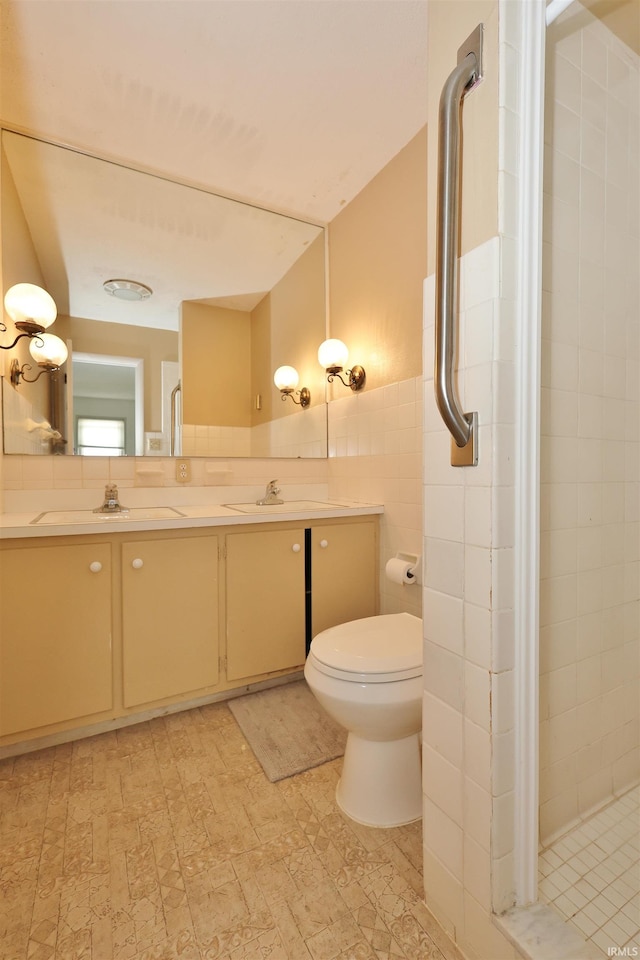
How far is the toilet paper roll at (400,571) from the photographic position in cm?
175

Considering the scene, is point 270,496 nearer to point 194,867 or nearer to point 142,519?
point 142,519

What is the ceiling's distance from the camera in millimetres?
1344

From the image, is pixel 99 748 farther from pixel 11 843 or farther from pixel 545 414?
pixel 545 414

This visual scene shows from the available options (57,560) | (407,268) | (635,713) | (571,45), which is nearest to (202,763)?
(57,560)

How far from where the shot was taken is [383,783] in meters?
1.17

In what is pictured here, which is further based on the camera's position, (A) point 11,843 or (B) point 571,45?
(A) point 11,843

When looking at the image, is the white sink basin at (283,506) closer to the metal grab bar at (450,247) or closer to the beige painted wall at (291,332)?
the beige painted wall at (291,332)

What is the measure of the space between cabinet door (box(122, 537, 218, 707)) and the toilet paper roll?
736 mm

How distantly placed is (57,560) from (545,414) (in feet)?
5.00

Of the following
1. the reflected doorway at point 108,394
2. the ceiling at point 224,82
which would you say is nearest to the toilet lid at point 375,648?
the reflected doorway at point 108,394

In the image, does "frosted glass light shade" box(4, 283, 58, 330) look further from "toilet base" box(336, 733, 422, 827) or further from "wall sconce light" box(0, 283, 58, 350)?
"toilet base" box(336, 733, 422, 827)

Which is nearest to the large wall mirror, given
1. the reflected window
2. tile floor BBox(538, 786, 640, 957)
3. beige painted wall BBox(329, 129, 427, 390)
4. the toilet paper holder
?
the reflected window

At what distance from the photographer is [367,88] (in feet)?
5.28

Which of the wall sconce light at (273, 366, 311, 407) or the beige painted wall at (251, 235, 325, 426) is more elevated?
the beige painted wall at (251, 235, 325, 426)
